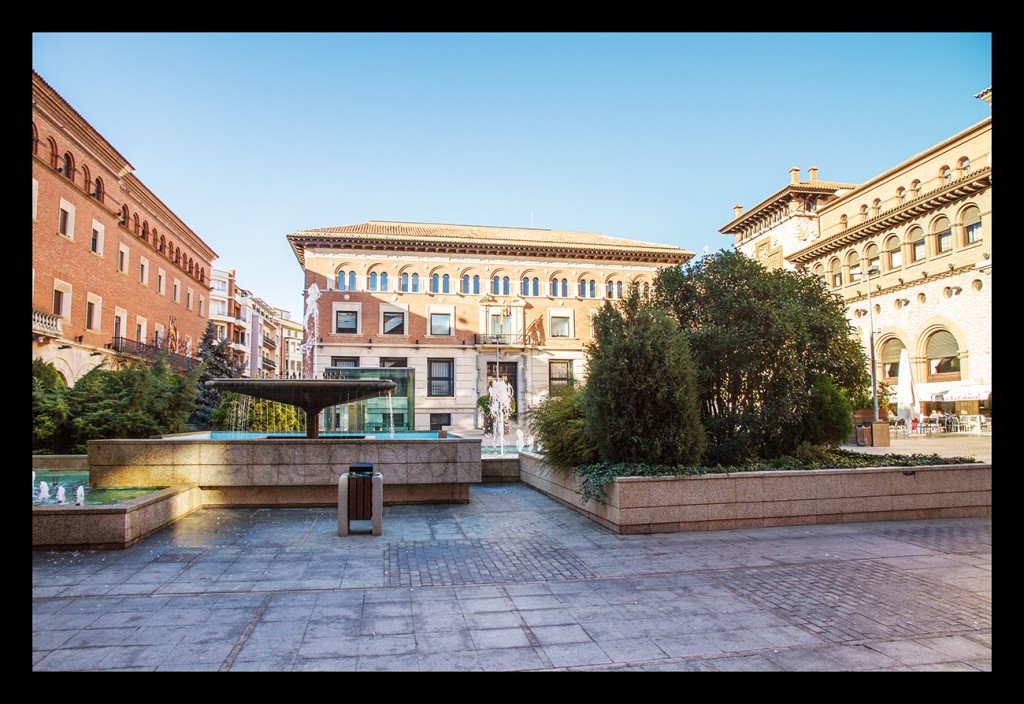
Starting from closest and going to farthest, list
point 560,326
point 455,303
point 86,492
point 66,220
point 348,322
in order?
point 86,492, point 66,220, point 348,322, point 455,303, point 560,326

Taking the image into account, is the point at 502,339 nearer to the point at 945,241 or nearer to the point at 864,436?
the point at 864,436

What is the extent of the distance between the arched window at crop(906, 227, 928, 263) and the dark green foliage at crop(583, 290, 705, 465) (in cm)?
3821

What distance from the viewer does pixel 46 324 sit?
81.1ft

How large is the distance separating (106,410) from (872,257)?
1826 inches

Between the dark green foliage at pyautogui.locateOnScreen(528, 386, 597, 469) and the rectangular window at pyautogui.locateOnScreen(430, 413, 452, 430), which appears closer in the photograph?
the dark green foliage at pyautogui.locateOnScreen(528, 386, 597, 469)

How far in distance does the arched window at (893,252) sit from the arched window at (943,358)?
621cm

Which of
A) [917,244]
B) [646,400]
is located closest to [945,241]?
[917,244]

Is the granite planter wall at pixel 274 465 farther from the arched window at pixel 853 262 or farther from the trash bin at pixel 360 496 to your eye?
the arched window at pixel 853 262

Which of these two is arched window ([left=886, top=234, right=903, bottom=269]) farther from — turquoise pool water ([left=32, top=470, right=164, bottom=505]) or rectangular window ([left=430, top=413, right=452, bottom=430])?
turquoise pool water ([left=32, top=470, right=164, bottom=505])

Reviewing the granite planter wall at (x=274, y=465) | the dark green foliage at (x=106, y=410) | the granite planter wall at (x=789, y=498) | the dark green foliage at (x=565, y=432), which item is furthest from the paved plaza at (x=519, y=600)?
the dark green foliage at (x=106, y=410)

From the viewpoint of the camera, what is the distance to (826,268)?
160ft

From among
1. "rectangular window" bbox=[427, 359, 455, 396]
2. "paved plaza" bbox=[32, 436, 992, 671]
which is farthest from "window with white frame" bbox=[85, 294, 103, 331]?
"paved plaza" bbox=[32, 436, 992, 671]

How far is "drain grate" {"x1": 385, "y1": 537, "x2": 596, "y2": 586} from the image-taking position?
654 cm
